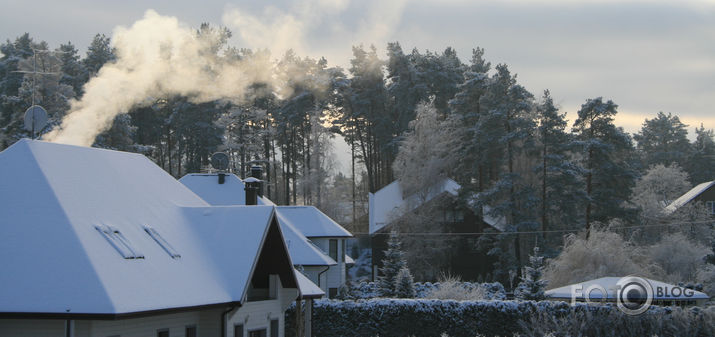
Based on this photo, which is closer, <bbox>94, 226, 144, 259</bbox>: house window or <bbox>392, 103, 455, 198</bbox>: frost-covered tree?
<bbox>94, 226, 144, 259</bbox>: house window

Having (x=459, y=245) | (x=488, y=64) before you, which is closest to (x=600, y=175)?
(x=459, y=245)

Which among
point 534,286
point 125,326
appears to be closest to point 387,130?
point 534,286

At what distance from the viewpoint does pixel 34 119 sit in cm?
2130

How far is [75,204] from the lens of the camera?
18.2m

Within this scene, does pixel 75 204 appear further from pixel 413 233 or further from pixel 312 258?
pixel 413 233

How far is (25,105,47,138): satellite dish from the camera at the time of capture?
21.1m

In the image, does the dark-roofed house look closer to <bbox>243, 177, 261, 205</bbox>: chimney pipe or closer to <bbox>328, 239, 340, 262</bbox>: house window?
<bbox>243, 177, 261, 205</bbox>: chimney pipe

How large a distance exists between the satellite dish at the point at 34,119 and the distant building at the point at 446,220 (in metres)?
38.9

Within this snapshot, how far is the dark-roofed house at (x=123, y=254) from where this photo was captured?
51.8ft

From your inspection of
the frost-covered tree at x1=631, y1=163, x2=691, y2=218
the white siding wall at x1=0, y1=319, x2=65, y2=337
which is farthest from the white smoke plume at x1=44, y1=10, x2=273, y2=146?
the frost-covered tree at x1=631, y1=163, x2=691, y2=218

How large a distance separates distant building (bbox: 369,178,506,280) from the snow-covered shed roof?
117ft

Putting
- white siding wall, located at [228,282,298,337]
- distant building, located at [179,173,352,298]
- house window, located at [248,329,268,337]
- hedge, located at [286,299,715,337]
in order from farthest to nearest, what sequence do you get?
distant building, located at [179,173,352,298]
hedge, located at [286,299,715,337]
house window, located at [248,329,268,337]
white siding wall, located at [228,282,298,337]

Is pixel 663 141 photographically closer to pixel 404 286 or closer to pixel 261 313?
pixel 404 286

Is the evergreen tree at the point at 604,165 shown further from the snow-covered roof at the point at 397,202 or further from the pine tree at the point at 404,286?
the pine tree at the point at 404,286
